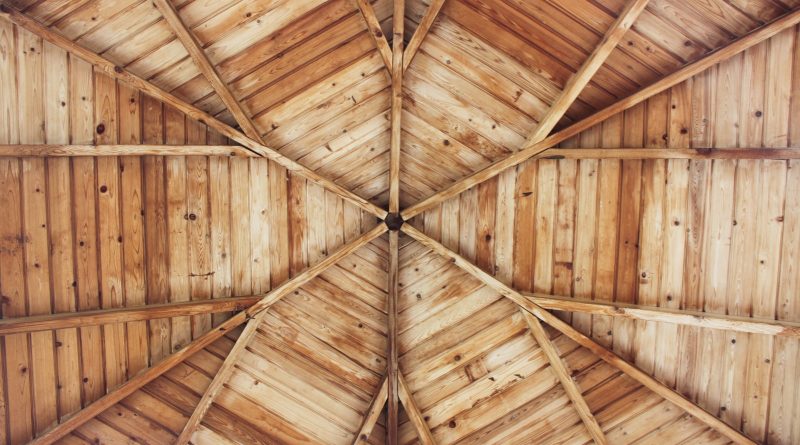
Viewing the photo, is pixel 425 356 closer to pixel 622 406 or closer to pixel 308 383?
pixel 308 383

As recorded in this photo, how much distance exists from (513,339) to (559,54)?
3512 millimetres

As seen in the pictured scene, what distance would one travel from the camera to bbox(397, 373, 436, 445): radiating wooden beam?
6473 mm

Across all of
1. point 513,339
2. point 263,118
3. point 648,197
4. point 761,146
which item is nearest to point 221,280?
point 263,118

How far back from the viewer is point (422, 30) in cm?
573

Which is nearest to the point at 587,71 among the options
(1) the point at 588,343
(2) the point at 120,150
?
(1) the point at 588,343

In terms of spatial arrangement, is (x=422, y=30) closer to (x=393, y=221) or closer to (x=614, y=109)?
(x=393, y=221)

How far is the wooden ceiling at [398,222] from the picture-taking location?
5852mm

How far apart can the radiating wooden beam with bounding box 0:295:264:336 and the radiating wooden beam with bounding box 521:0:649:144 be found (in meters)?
4.00

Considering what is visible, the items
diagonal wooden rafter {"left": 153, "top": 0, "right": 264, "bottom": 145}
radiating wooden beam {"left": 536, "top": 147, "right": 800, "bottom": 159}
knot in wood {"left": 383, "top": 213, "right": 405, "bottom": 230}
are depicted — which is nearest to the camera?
diagonal wooden rafter {"left": 153, "top": 0, "right": 264, "bottom": 145}

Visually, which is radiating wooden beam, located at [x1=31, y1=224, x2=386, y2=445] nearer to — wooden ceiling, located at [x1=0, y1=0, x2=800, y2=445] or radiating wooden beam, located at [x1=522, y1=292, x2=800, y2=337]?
wooden ceiling, located at [x1=0, y1=0, x2=800, y2=445]

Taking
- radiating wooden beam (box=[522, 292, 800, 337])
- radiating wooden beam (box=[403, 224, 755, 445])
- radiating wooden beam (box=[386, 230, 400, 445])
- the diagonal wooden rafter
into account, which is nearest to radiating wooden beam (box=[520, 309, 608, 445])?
radiating wooden beam (box=[403, 224, 755, 445])

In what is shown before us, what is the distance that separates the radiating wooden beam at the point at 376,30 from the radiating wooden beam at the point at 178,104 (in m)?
1.59

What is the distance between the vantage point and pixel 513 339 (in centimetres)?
661

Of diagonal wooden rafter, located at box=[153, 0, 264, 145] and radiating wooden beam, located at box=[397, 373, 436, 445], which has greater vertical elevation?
diagonal wooden rafter, located at box=[153, 0, 264, 145]
